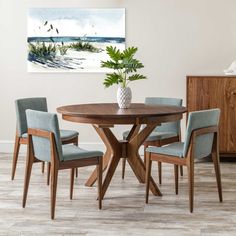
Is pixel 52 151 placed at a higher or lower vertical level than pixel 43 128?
lower

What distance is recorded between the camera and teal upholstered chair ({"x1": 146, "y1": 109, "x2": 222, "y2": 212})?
4113 millimetres

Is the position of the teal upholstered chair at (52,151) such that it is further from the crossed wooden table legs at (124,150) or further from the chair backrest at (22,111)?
the chair backrest at (22,111)

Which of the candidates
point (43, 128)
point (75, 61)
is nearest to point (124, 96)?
point (43, 128)

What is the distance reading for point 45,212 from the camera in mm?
4172

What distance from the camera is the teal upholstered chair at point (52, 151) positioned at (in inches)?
156

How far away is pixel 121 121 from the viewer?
4.30m

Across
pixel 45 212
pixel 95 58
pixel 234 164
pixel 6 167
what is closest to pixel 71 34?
pixel 95 58

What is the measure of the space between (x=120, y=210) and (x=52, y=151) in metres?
0.77

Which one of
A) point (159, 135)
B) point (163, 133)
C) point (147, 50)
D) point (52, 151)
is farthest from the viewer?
point (147, 50)

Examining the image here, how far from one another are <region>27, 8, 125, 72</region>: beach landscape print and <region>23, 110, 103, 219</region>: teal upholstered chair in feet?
7.90

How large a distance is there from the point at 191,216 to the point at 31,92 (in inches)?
129

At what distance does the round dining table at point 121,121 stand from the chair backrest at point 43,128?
37cm

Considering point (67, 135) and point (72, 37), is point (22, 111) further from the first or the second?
point (72, 37)

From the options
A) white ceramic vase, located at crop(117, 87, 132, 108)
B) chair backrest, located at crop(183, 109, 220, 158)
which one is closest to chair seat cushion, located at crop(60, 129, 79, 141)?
white ceramic vase, located at crop(117, 87, 132, 108)
